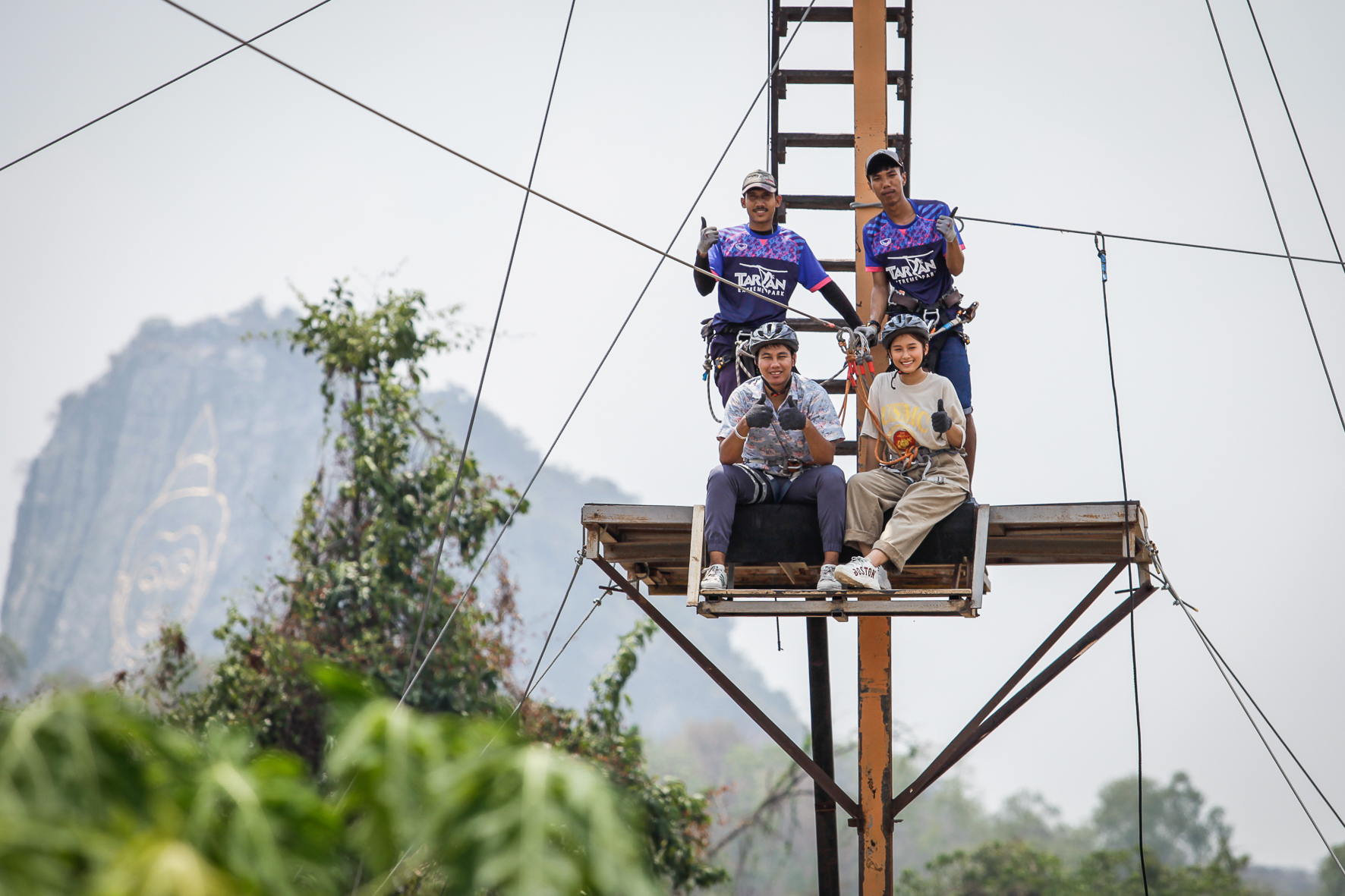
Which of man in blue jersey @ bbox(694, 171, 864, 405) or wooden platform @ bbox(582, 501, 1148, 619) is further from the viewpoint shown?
man in blue jersey @ bbox(694, 171, 864, 405)

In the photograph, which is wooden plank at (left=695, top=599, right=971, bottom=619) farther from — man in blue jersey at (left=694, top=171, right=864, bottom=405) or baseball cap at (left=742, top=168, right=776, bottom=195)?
baseball cap at (left=742, top=168, right=776, bottom=195)

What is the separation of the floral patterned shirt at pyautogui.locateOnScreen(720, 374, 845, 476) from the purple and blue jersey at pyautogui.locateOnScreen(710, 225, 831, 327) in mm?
775

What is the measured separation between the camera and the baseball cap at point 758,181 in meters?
6.25

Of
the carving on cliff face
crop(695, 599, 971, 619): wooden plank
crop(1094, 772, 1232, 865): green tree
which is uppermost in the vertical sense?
the carving on cliff face

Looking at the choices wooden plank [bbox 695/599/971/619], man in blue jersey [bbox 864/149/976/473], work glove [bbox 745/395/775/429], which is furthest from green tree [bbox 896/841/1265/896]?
work glove [bbox 745/395/775/429]

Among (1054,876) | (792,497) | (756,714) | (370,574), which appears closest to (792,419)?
(792,497)

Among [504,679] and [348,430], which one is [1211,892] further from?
[348,430]

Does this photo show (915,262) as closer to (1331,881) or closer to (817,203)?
(817,203)

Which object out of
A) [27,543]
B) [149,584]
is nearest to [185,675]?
[149,584]

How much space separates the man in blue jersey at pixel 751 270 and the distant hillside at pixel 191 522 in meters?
88.5

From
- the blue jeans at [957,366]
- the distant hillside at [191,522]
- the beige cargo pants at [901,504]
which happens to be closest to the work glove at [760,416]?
the beige cargo pants at [901,504]

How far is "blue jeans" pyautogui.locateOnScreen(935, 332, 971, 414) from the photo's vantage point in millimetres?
5809

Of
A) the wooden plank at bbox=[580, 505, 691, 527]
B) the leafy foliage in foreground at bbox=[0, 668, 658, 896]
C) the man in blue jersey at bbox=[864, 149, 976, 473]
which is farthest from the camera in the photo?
Result: the man in blue jersey at bbox=[864, 149, 976, 473]

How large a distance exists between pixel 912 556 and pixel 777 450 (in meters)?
0.75
